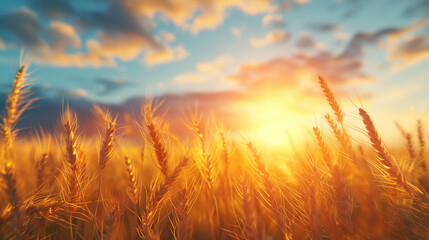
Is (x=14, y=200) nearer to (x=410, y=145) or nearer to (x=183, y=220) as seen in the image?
(x=183, y=220)

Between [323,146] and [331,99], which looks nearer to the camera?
[323,146]

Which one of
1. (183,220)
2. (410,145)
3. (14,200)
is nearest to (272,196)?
(183,220)

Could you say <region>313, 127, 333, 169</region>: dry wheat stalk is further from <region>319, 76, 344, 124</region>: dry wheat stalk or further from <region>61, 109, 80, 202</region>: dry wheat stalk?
<region>61, 109, 80, 202</region>: dry wheat stalk

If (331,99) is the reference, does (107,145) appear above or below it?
below

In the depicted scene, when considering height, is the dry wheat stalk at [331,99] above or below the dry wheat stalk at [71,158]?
above

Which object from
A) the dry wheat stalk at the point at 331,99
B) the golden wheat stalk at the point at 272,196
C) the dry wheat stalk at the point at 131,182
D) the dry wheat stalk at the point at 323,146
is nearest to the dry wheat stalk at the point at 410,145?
the dry wheat stalk at the point at 331,99

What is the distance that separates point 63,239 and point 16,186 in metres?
1.00

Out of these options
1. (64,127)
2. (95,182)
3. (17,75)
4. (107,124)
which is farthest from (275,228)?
(17,75)

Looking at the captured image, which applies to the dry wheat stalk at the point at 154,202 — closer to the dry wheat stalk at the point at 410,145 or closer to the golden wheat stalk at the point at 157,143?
the golden wheat stalk at the point at 157,143

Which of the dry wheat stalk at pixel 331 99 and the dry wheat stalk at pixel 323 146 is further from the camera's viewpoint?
the dry wheat stalk at pixel 331 99

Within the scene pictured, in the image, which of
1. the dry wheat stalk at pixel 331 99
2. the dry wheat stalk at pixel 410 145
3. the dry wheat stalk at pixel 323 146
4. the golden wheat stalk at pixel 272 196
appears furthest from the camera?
the dry wheat stalk at pixel 410 145

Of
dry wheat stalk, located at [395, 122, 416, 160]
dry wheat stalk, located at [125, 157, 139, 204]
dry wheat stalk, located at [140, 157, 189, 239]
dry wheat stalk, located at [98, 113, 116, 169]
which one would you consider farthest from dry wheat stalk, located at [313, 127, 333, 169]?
dry wheat stalk, located at [395, 122, 416, 160]

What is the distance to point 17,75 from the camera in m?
2.42

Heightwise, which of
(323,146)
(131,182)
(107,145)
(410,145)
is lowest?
(131,182)
